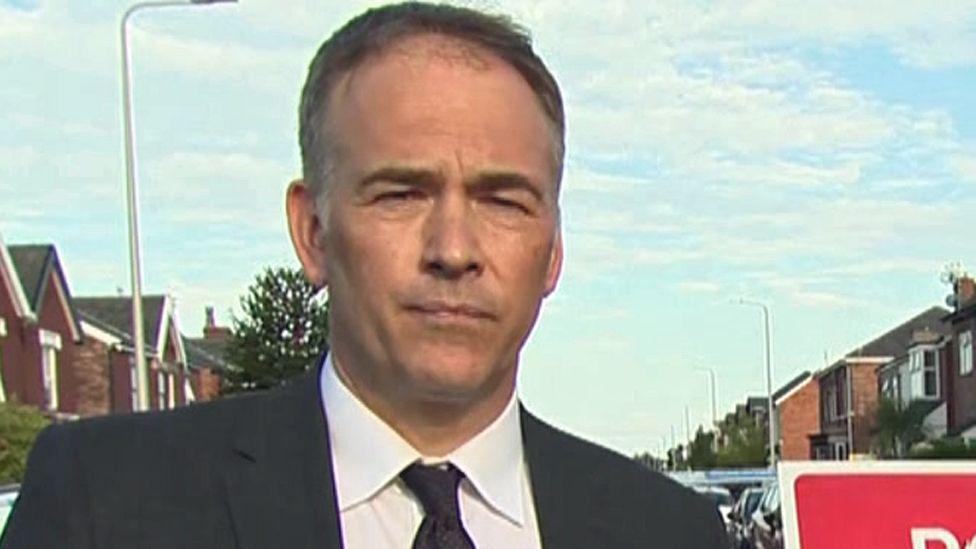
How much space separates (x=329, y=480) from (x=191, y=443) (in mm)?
216

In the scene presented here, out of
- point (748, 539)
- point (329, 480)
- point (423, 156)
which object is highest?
point (423, 156)

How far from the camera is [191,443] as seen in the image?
2016 mm

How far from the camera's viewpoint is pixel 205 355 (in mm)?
65000

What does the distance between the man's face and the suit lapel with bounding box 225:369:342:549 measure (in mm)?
158

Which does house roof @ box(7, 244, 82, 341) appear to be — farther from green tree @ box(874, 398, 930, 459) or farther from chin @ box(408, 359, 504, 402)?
chin @ box(408, 359, 504, 402)

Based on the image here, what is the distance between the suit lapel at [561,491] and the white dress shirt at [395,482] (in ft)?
0.16

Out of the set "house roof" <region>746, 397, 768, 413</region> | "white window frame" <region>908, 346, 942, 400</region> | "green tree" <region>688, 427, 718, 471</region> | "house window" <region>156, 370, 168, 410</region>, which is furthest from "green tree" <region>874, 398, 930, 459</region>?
"house roof" <region>746, 397, 768, 413</region>

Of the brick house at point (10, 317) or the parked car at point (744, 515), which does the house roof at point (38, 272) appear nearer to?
the brick house at point (10, 317)

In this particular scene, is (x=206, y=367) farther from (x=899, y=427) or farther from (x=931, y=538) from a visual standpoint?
(x=931, y=538)

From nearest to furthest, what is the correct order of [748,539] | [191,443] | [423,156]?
1. [423,156]
2. [191,443]
3. [748,539]

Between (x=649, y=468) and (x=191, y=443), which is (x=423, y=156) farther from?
(x=649, y=468)

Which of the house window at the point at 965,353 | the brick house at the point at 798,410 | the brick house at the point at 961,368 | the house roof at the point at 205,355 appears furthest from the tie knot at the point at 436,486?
the brick house at the point at 798,410

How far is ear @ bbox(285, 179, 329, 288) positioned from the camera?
1943mm

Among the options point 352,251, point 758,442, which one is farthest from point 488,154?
point 758,442
